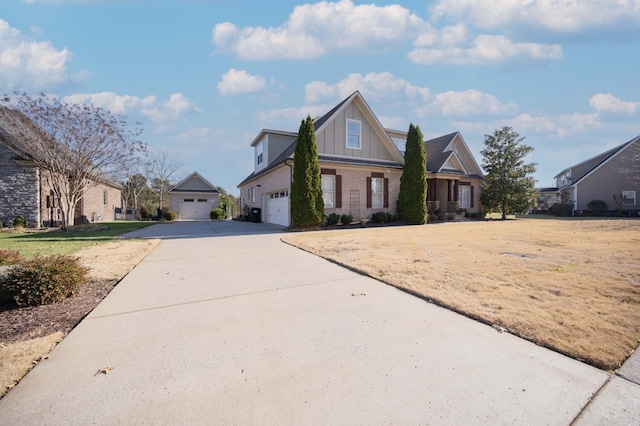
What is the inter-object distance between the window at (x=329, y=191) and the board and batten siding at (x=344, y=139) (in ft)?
5.26

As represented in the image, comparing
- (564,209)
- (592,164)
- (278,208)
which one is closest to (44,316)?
(278,208)

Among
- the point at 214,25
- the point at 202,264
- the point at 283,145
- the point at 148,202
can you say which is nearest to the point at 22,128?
the point at 214,25

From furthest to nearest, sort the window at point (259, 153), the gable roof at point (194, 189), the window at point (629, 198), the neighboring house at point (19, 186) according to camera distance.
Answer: the gable roof at point (194, 189) → the window at point (629, 198) → the window at point (259, 153) → the neighboring house at point (19, 186)

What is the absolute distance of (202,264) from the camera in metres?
6.59

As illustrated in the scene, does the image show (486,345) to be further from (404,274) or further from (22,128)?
(22,128)

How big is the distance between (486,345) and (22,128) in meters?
22.6

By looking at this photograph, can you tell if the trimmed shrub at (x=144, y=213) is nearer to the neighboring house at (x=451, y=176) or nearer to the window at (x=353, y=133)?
the window at (x=353, y=133)

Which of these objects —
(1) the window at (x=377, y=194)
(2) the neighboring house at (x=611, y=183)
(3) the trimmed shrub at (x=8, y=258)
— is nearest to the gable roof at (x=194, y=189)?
(1) the window at (x=377, y=194)

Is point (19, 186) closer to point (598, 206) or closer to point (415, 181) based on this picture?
point (415, 181)

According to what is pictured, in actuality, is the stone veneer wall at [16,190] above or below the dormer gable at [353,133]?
below

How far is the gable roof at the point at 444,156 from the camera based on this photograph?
67.2 ft

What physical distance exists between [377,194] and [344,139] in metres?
4.12

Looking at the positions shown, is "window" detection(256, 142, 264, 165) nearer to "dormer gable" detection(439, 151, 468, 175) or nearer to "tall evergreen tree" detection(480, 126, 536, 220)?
"dormer gable" detection(439, 151, 468, 175)

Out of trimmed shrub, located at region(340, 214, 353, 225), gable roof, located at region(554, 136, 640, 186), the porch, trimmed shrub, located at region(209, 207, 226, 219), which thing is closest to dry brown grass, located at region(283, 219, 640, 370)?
trimmed shrub, located at region(340, 214, 353, 225)
